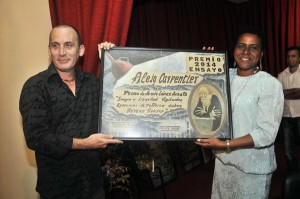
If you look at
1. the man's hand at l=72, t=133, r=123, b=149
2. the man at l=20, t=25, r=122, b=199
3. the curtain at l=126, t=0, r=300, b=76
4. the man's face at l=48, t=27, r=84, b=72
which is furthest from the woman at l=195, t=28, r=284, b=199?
the curtain at l=126, t=0, r=300, b=76

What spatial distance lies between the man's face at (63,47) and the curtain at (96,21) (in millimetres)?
242

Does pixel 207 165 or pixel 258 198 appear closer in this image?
pixel 258 198

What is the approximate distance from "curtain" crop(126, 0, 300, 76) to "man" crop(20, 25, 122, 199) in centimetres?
276

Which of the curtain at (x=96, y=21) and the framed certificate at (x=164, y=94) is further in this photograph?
the curtain at (x=96, y=21)

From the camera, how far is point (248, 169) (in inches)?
70.2

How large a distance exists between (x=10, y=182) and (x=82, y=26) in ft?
4.58

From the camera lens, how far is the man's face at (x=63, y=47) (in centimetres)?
160

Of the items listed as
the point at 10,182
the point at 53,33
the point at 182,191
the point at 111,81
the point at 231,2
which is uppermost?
the point at 231,2

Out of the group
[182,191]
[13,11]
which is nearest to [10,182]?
[13,11]

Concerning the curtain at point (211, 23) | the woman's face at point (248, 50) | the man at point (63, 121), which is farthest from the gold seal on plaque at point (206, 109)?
the curtain at point (211, 23)

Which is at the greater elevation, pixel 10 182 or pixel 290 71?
pixel 290 71

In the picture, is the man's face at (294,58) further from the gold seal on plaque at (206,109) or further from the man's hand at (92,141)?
the man's hand at (92,141)

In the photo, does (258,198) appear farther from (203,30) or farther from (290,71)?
(203,30)

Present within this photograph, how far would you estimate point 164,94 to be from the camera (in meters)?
1.72
